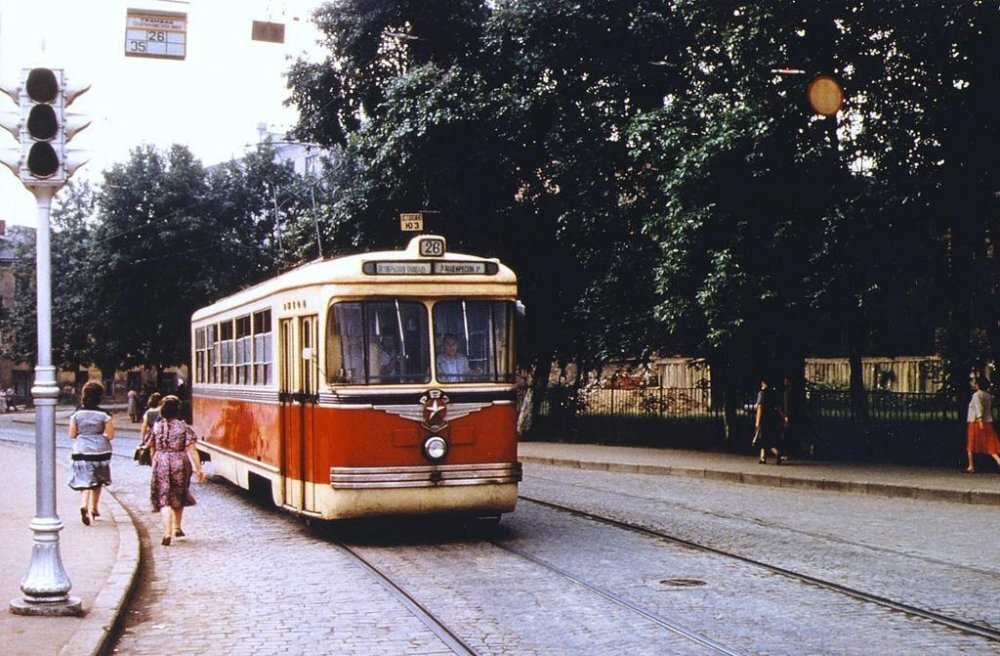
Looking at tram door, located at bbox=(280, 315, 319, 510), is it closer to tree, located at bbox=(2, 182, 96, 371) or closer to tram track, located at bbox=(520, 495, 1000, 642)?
tram track, located at bbox=(520, 495, 1000, 642)

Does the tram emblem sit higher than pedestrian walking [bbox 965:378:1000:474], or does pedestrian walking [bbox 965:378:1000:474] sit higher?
the tram emblem

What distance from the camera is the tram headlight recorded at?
12820 millimetres

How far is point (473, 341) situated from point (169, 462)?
11.2ft

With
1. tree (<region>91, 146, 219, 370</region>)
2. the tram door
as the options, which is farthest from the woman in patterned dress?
tree (<region>91, 146, 219, 370</region>)

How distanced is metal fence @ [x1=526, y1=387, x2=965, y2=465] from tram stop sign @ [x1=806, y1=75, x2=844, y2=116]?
577 cm

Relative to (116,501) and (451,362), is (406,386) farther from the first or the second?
(116,501)

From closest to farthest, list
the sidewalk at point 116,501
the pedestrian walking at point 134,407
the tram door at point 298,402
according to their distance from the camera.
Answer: the sidewalk at point 116,501 → the tram door at point 298,402 → the pedestrian walking at point 134,407

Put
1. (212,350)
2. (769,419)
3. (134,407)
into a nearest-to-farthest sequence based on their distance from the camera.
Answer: (212,350) → (769,419) → (134,407)

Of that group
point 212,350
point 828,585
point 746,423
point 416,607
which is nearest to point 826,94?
point 746,423

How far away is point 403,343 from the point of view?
12.9 metres

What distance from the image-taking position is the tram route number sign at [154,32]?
1392cm

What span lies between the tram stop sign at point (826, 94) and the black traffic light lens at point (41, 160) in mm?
15352

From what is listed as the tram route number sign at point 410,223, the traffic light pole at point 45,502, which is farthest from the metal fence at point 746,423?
the traffic light pole at point 45,502

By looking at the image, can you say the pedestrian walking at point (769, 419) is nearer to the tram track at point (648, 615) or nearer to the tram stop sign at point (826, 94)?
the tram stop sign at point (826, 94)
